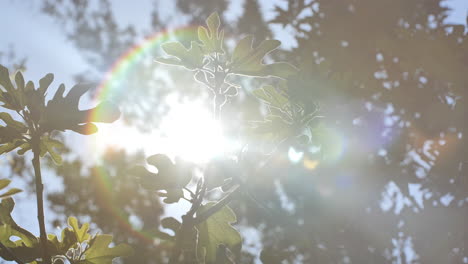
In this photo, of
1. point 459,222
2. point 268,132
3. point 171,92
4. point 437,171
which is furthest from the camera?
point 171,92

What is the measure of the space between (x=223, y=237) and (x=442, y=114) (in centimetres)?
220

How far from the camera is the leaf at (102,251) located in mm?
1469

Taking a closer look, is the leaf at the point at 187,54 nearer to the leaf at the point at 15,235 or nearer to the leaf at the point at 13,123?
the leaf at the point at 13,123

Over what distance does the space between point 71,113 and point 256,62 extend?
28.2 inches

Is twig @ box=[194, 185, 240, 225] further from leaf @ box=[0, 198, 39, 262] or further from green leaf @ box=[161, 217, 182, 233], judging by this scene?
leaf @ box=[0, 198, 39, 262]

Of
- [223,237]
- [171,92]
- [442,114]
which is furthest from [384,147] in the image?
[171,92]

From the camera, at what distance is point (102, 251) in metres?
1.48

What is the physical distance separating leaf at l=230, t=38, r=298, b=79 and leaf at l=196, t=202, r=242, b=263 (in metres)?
0.53

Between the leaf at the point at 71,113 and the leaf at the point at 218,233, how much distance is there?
1.63 feet

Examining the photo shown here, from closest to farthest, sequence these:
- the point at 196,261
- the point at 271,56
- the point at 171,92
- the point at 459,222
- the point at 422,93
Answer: the point at 196,261 → the point at 459,222 → the point at 422,93 → the point at 271,56 → the point at 171,92

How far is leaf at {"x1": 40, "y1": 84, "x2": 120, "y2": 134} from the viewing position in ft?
4.41

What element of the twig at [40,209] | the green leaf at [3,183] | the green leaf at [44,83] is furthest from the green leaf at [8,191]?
the green leaf at [44,83]

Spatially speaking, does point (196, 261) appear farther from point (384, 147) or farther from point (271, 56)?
point (271, 56)

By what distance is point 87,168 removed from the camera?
1008 centimetres
